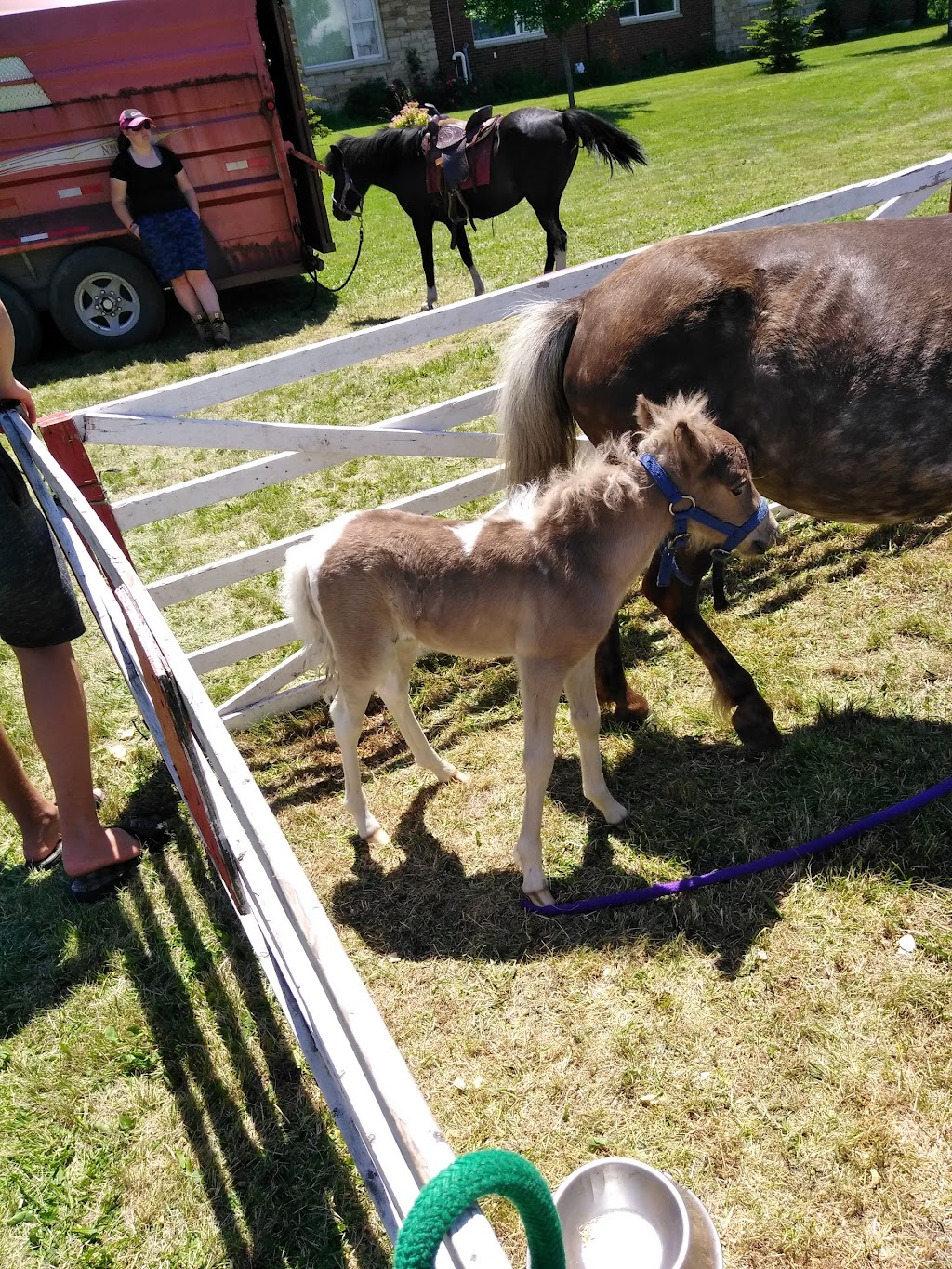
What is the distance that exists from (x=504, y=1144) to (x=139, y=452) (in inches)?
276

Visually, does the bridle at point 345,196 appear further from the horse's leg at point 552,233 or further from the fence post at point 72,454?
the fence post at point 72,454

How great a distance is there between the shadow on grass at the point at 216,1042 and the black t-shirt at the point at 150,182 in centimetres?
833

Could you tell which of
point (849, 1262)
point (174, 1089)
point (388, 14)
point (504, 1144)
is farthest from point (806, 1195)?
point (388, 14)

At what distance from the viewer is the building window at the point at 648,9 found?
29417mm

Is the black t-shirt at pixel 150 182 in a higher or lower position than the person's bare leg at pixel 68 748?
higher

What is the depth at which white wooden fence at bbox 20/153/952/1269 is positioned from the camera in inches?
51.2

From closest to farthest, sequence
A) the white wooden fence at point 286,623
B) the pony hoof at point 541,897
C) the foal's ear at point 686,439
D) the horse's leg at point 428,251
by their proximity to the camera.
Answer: the white wooden fence at point 286,623, the foal's ear at point 686,439, the pony hoof at point 541,897, the horse's leg at point 428,251

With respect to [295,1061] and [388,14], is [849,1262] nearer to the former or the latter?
[295,1061]

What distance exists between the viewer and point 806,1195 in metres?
2.21

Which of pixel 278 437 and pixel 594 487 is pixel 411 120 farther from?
pixel 594 487

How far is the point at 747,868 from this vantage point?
3.08 meters

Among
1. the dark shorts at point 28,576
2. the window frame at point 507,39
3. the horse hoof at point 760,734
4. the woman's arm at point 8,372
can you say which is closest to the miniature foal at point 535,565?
the horse hoof at point 760,734

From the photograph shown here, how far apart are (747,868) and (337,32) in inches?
1229

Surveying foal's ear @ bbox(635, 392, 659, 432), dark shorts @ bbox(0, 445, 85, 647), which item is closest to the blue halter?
foal's ear @ bbox(635, 392, 659, 432)
